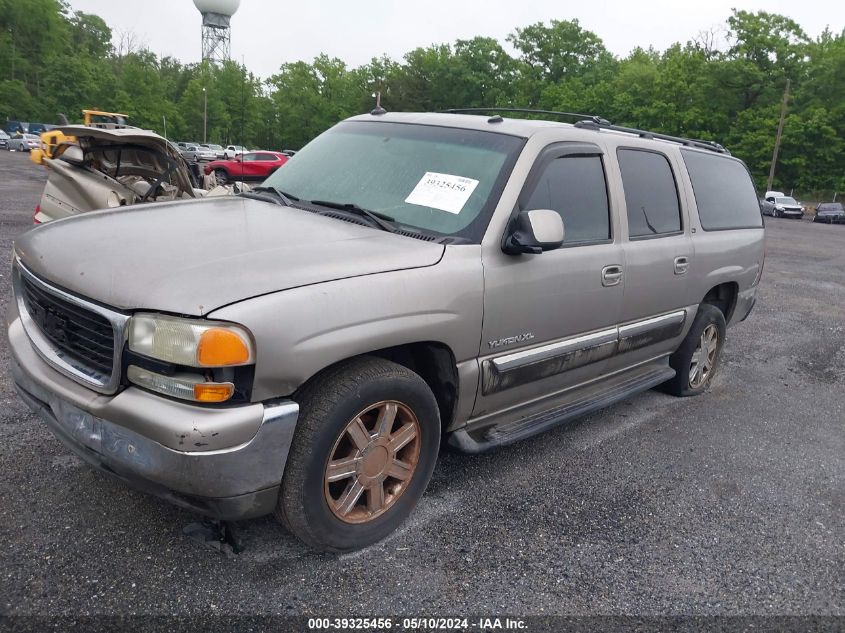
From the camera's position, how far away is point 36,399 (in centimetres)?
260

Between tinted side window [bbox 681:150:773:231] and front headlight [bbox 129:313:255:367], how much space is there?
3568mm

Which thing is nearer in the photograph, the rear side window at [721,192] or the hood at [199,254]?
the hood at [199,254]

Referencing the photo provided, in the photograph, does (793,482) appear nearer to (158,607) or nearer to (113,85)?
(158,607)

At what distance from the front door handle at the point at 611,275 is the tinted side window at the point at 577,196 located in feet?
0.57

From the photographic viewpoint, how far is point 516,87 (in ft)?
221

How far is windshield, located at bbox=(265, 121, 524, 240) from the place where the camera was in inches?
122

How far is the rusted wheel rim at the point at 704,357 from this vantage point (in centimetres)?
493

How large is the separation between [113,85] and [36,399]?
6938 centimetres

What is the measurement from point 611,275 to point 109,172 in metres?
5.30

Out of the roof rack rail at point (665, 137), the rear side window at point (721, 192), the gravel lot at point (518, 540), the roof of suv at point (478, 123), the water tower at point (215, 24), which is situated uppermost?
the water tower at point (215, 24)

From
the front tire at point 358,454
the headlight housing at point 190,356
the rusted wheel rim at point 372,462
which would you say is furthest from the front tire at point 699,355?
the headlight housing at point 190,356

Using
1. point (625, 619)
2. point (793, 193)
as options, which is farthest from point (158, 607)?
point (793, 193)

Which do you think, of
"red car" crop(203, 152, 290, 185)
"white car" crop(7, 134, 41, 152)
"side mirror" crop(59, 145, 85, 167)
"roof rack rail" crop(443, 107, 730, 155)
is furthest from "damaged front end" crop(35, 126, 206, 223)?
"white car" crop(7, 134, 41, 152)

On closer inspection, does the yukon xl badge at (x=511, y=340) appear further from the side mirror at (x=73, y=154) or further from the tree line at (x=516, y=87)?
the tree line at (x=516, y=87)
